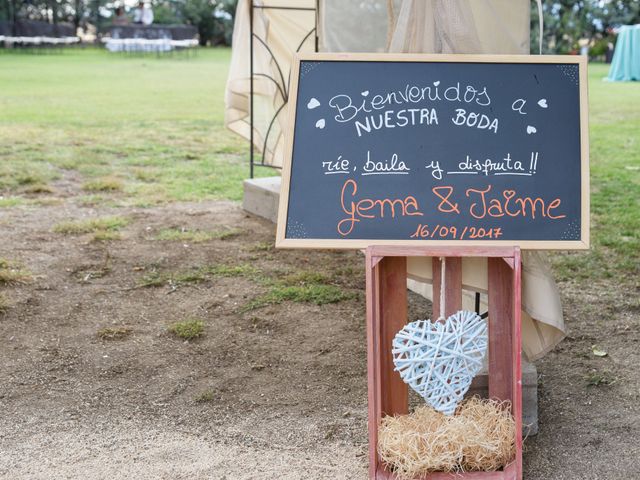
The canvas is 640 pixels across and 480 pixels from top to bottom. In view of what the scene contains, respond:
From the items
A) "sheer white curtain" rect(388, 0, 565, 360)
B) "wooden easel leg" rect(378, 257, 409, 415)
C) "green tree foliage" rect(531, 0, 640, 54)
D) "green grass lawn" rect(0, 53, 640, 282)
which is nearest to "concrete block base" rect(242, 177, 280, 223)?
"green grass lawn" rect(0, 53, 640, 282)

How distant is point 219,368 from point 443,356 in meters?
1.29

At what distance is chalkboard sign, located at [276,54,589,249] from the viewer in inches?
113

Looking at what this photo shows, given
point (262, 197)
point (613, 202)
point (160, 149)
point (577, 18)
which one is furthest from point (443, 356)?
point (577, 18)

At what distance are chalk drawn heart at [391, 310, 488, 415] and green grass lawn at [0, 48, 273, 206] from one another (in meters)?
4.32

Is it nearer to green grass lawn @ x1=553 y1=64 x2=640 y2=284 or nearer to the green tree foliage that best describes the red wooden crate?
green grass lawn @ x1=553 y1=64 x2=640 y2=284

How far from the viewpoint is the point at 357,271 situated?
5.19m

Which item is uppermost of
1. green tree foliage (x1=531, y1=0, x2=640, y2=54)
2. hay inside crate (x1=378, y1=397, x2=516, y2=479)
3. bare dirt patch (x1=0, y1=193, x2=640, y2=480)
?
green tree foliage (x1=531, y1=0, x2=640, y2=54)

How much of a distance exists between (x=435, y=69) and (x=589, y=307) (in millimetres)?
2076

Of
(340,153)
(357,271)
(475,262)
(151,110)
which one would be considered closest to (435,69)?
(340,153)

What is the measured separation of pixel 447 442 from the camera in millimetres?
2820

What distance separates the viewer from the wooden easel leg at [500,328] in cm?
301

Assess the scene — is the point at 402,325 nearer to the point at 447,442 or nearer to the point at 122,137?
the point at 447,442

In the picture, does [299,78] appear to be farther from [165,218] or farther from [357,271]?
[165,218]

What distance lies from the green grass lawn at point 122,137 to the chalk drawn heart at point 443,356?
4.32 meters
